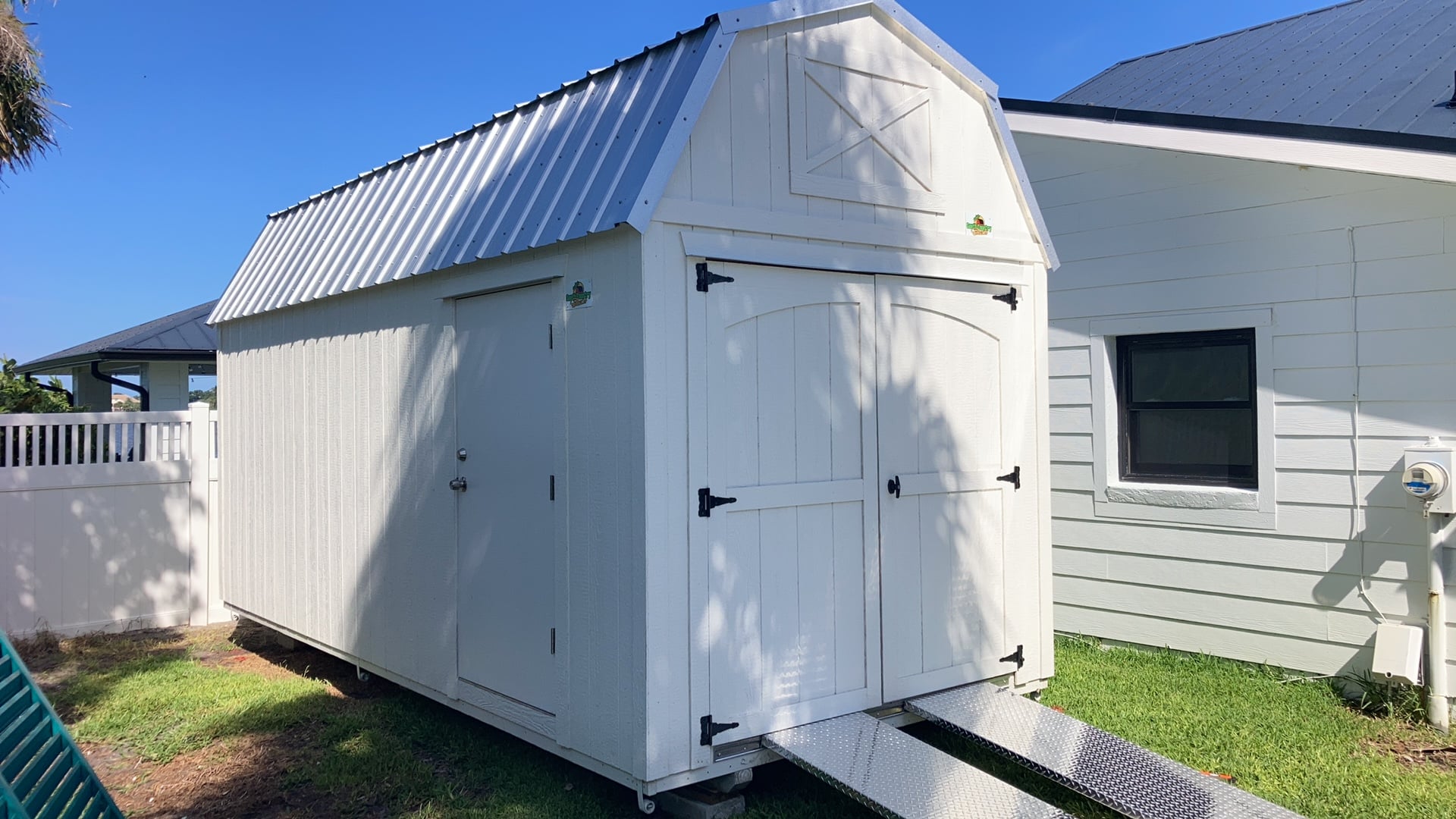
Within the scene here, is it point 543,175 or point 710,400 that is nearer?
point 710,400

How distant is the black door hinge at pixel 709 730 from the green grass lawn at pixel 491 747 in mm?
368

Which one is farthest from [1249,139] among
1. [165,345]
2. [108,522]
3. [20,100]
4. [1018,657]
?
[165,345]

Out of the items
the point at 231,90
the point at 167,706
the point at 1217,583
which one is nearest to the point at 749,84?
the point at 1217,583

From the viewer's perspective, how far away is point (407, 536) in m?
4.96

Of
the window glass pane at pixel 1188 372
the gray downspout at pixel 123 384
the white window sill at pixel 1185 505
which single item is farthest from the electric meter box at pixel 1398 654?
the gray downspout at pixel 123 384

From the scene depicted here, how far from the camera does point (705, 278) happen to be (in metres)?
3.61

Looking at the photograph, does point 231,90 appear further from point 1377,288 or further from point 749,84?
point 1377,288

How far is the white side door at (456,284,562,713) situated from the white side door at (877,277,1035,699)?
1478 mm

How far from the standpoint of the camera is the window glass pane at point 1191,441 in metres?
5.56

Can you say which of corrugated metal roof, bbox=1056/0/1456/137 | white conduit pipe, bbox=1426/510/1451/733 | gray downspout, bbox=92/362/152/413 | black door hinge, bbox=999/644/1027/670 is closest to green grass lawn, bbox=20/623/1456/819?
white conduit pipe, bbox=1426/510/1451/733

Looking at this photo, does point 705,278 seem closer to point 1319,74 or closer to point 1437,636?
point 1437,636

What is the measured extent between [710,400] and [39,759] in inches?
101

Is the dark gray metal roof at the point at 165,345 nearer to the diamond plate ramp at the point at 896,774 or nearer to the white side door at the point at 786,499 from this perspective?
the white side door at the point at 786,499

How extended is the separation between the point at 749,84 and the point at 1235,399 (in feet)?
12.1
